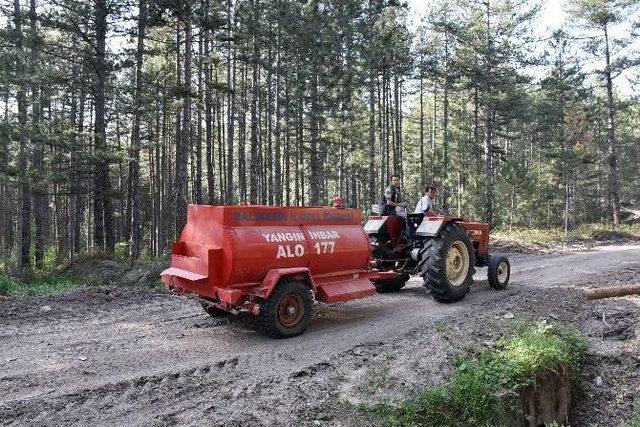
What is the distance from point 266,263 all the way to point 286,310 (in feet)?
2.45

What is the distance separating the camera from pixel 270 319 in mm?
6566

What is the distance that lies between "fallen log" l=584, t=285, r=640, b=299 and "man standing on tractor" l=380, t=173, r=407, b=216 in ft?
13.6

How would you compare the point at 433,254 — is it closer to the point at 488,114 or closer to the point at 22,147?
the point at 22,147

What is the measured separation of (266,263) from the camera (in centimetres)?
682

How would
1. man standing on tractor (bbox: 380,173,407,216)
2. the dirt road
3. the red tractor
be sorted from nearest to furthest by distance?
1. the dirt road
2. the red tractor
3. man standing on tractor (bbox: 380,173,407,216)

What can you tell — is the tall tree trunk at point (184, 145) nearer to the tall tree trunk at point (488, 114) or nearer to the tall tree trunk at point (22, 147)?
the tall tree trunk at point (22, 147)

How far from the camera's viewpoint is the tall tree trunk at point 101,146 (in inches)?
650

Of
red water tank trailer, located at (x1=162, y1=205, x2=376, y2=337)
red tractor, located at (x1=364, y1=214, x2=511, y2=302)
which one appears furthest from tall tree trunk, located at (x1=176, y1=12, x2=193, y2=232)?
red water tank trailer, located at (x1=162, y1=205, x2=376, y2=337)

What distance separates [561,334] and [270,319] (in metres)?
4.28

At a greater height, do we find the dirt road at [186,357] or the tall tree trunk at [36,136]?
the tall tree trunk at [36,136]

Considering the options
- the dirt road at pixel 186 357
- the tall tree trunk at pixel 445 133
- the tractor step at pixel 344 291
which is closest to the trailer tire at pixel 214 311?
the dirt road at pixel 186 357

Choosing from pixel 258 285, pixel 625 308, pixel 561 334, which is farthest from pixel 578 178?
pixel 258 285

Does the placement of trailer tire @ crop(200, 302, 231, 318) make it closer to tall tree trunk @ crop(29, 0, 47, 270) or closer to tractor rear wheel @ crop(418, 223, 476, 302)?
tractor rear wheel @ crop(418, 223, 476, 302)

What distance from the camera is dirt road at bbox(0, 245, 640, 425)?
442 centimetres
